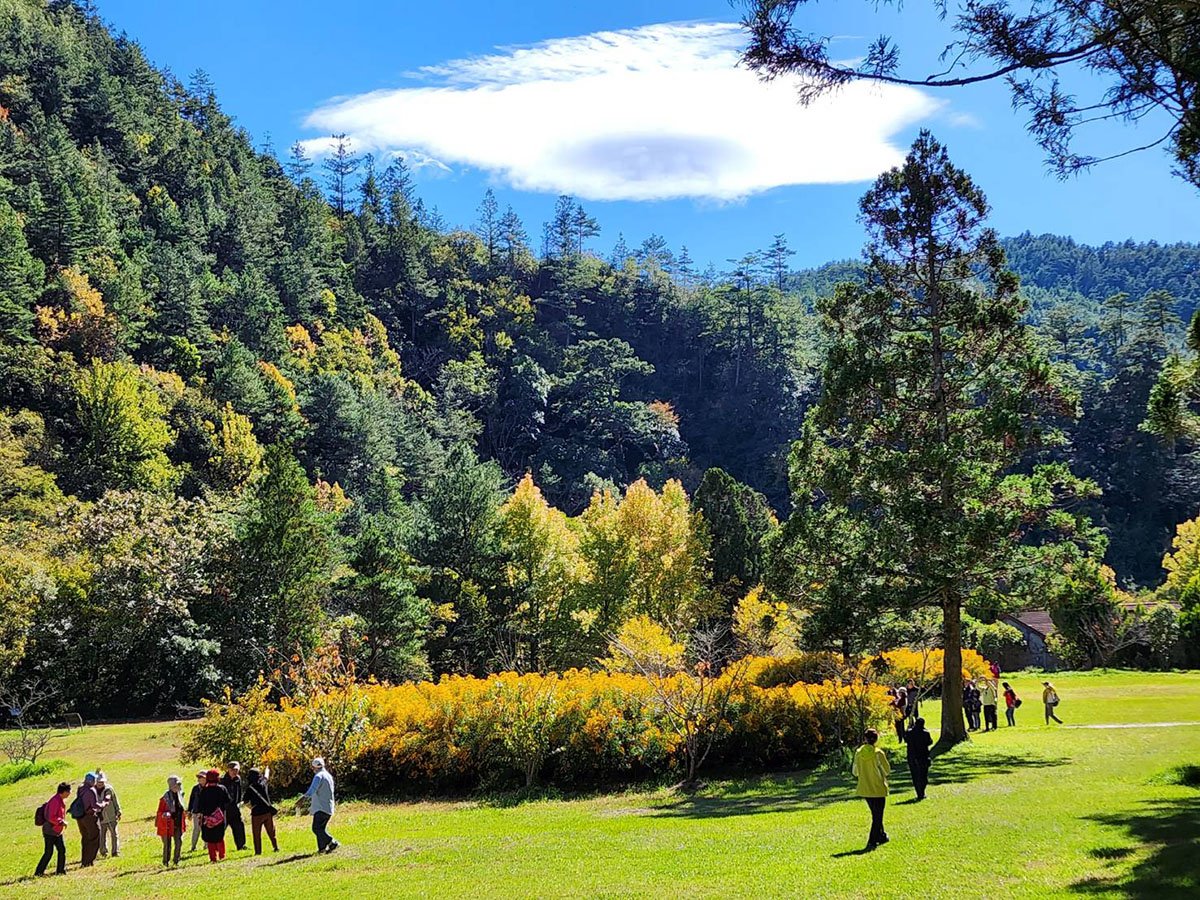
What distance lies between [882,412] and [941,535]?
150 inches

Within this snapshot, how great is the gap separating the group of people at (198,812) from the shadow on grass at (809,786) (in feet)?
19.9

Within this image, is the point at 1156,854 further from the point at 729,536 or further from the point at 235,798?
the point at 729,536

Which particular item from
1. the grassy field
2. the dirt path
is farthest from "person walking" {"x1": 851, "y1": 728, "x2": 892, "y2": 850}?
the dirt path

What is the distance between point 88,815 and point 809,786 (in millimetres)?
13560

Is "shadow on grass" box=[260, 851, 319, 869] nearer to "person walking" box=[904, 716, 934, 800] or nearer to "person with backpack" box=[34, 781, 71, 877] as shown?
"person with backpack" box=[34, 781, 71, 877]

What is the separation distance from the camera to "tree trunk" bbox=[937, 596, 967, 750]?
19484 mm

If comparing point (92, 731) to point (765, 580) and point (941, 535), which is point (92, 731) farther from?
point (941, 535)

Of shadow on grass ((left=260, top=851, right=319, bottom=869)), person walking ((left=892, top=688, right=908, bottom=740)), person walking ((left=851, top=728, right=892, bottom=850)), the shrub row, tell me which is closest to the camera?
person walking ((left=851, top=728, right=892, bottom=850))

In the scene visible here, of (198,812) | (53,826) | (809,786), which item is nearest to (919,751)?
(809,786)

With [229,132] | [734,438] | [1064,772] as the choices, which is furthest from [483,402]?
[1064,772]

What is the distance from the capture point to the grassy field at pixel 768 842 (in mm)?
8547

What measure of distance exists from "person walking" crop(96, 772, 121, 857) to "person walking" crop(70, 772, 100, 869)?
114mm

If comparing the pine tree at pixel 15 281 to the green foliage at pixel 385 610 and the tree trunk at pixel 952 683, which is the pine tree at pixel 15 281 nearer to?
the green foliage at pixel 385 610

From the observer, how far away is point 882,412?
794 inches
